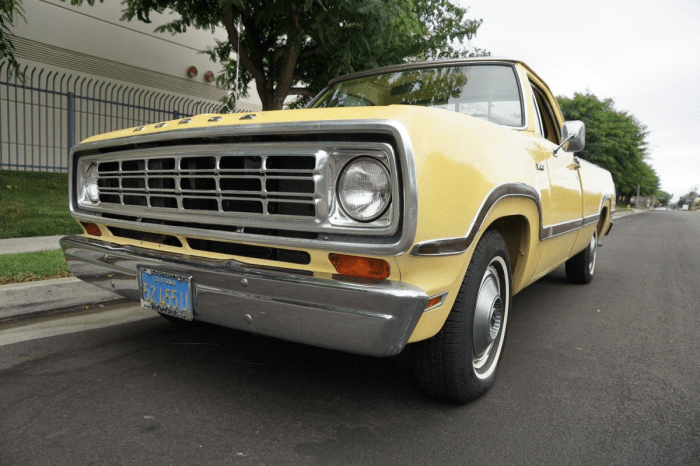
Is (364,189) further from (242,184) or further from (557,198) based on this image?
(557,198)

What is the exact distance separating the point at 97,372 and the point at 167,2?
7.02 meters

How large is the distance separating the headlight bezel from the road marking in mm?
2264

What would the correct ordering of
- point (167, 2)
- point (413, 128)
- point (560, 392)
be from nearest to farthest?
point (413, 128)
point (560, 392)
point (167, 2)

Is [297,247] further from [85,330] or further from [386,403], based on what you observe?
[85,330]

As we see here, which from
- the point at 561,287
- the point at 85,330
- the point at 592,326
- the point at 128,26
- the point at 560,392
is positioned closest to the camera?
the point at 560,392

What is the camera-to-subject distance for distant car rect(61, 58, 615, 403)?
1768 mm

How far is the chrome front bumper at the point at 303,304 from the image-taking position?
1729 millimetres

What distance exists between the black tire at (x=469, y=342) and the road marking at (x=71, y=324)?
224cm

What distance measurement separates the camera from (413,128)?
1.77 metres

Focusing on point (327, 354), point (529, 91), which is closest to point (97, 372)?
point (327, 354)

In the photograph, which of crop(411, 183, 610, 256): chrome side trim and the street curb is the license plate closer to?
crop(411, 183, 610, 256): chrome side trim

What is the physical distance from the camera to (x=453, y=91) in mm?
3195

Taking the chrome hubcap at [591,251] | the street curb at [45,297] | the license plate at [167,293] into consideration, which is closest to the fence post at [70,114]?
the street curb at [45,297]

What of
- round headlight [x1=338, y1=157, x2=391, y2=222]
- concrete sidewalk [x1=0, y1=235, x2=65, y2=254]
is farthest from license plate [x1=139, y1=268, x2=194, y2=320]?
concrete sidewalk [x1=0, y1=235, x2=65, y2=254]
